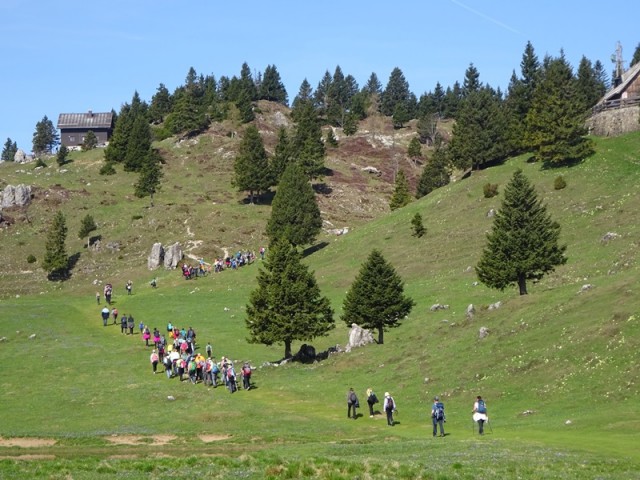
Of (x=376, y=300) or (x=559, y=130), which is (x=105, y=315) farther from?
(x=559, y=130)

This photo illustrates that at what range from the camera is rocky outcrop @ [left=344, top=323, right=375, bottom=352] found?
61.5 metres

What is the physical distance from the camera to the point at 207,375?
179ft

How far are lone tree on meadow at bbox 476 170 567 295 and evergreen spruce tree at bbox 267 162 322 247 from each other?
4476 cm

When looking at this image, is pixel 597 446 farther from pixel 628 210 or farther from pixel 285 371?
pixel 628 210

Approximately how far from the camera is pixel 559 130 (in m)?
107

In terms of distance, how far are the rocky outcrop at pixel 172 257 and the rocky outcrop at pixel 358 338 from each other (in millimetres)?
53742

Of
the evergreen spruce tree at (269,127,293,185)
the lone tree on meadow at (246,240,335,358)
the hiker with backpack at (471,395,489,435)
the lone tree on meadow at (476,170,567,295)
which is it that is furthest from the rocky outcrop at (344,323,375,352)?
the evergreen spruce tree at (269,127,293,185)

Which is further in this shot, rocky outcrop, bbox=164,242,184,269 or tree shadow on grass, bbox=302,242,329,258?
rocky outcrop, bbox=164,242,184,269

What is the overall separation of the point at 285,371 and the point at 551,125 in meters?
66.3

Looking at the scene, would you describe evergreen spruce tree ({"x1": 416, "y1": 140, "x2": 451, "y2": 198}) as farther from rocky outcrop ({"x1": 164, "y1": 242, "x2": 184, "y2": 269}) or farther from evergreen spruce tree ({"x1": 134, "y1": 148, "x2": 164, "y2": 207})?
rocky outcrop ({"x1": 164, "y1": 242, "x2": 184, "y2": 269})

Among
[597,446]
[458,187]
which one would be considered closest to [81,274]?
[458,187]

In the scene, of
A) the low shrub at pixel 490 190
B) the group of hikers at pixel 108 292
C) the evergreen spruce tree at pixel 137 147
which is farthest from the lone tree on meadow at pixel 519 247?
the evergreen spruce tree at pixel 137 147

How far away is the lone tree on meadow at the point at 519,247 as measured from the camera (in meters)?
63.7

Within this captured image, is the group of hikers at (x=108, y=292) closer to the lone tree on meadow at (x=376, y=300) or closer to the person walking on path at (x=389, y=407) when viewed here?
the lone tree on meadow at (x=376, y=300)
